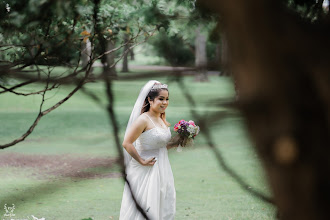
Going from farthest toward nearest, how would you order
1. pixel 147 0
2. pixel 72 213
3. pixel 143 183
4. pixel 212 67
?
1. pixel 72 213
2. pixel 147 0
3. pixel 143 183
4. pixel 212 67

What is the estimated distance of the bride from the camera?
14.0 ft

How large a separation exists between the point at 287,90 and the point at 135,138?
3562 mm

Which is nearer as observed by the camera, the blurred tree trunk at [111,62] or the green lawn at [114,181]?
the blurred tree trunk at [111,62]

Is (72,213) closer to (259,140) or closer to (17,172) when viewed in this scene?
(17,172)

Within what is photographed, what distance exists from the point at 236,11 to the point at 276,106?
0.14 metres

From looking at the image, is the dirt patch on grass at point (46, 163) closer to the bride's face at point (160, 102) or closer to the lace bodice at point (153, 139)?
the lace bodice at point (153, 139)

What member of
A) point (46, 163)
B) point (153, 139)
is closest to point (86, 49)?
point (153, 139)

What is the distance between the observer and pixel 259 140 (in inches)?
28.6

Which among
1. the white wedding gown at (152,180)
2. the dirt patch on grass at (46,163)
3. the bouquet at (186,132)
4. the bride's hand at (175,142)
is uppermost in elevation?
the bouquet at (186,132)

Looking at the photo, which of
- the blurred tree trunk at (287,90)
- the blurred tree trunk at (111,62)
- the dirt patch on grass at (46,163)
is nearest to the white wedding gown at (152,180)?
the blurred tree trunk at (111,62)

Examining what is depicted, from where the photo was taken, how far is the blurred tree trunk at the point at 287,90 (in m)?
0.67

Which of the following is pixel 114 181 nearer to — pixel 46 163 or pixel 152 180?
pixel 46 163

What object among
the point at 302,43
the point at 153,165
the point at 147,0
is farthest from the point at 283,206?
the point at 147,0

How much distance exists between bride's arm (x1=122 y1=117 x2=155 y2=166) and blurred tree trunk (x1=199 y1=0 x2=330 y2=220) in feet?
11.4
